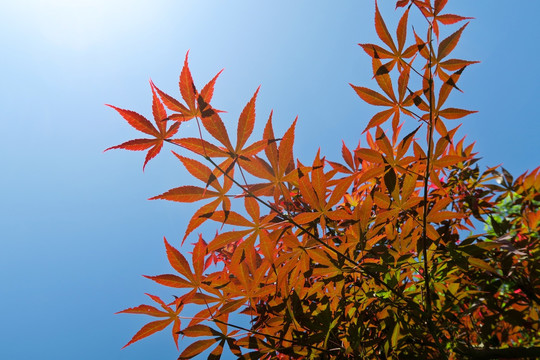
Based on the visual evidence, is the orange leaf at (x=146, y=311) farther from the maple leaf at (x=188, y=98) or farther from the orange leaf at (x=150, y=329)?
the maple leaf at (x=188, y=98)

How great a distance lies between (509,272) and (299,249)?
1.12 m

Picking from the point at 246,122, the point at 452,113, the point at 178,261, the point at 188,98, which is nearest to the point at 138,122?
the point at 188,98

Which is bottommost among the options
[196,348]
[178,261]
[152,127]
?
[196,348]

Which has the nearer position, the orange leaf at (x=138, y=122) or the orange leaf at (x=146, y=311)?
the orange leaf at (x=138, y=122)

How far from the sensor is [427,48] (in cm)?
108

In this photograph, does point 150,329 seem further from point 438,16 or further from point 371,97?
point 438,16

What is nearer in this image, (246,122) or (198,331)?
(246,122)

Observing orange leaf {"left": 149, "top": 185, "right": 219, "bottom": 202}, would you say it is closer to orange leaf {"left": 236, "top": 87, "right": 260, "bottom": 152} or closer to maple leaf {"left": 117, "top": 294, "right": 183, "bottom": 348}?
orange leaf {"left": 236, "top": 87, "right": 260, "bottom": 152}

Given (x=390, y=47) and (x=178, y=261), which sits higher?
(x=390, y=47)

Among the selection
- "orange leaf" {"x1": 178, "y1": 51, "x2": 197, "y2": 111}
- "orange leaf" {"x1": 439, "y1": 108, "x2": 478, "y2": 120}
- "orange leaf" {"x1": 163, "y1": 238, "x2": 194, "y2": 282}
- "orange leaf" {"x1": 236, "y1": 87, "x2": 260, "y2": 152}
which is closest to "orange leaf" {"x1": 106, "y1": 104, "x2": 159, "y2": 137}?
"orange leaf" {"x1": 178, "y1": 51, "x2": 197, "y2": 111}

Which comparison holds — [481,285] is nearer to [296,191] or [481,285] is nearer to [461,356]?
[461,356]

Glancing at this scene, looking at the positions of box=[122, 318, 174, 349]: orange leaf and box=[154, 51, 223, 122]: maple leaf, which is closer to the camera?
box=[154, 51, 223, 122]: maple leaf

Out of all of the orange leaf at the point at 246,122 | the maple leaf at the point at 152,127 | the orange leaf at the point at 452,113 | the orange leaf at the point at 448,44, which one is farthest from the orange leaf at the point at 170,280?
the orange leaf at the point at 448,44

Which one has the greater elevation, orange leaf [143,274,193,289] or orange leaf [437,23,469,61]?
orange leaf [437,23,469,61]
